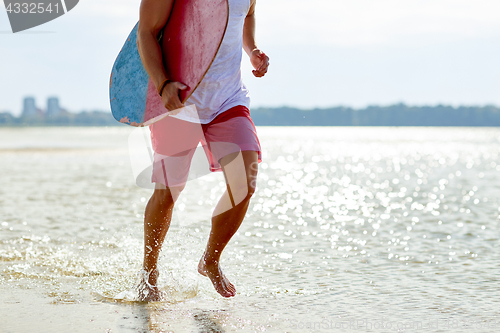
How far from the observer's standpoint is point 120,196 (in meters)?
7.79

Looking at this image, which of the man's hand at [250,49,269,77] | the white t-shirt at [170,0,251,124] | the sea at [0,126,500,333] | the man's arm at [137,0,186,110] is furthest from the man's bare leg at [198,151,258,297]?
the man's hand at [250,49,269,77]

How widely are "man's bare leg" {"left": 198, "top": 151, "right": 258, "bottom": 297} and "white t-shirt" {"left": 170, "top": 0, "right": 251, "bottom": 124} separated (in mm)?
246

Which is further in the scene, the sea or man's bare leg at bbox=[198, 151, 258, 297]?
man's bare leg at bbox=[198, 151, 258, 297]

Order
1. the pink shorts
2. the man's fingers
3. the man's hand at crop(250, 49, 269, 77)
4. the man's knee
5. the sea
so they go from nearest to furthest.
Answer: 1. the sea
2. the man's fingers
3. the pink shorts
4. the man's knee
5. the man's hand at crop(250, 49, 269, 77)

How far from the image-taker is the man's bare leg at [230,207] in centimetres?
284

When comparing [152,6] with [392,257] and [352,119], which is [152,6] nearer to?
[392,257]

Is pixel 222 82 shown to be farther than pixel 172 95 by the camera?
Yes

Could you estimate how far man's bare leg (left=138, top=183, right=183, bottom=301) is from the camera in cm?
298

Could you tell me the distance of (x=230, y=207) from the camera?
291 centimetres

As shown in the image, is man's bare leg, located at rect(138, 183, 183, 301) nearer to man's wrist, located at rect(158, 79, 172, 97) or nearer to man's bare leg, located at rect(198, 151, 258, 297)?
man's bare leg, located at rect(198, 151, 258, 297)

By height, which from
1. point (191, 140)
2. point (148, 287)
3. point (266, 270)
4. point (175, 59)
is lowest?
point (266, 270)

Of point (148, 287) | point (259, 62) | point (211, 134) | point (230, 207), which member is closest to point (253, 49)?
point (259, 62)

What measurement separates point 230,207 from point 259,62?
839mm

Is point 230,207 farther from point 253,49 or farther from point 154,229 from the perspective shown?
point 253,49
